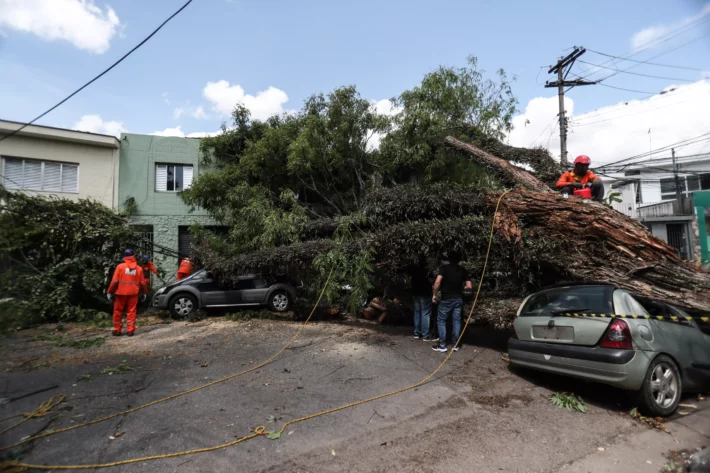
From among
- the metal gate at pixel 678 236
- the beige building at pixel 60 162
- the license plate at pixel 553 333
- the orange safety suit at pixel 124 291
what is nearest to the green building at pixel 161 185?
the beige building at pixel 60 162

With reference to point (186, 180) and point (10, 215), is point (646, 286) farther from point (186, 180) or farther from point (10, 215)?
point (186, 180)

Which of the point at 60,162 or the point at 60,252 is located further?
the point at 60,162

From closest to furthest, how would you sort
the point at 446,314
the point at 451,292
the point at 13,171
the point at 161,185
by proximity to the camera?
the point at 451,292
the point at 446,314
the point at 13,171
the point at 161,185

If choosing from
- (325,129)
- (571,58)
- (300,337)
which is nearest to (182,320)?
(300,337)

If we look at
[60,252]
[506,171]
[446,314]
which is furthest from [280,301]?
[506,171]

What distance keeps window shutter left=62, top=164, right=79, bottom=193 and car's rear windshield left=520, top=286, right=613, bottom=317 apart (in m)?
15.7

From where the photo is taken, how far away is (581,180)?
6758 millimetres

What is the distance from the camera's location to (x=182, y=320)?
380 inches

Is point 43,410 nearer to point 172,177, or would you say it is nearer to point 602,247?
point 602,247

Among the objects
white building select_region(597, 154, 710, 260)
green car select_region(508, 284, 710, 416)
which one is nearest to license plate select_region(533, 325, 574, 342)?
green car select_region(508, 284, 710, 416)

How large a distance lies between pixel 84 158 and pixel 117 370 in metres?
11.8

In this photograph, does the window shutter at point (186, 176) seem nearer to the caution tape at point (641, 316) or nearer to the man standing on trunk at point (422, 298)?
the man standing on trunk at point (422, 298)

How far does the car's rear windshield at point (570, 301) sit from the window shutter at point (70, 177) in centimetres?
1572

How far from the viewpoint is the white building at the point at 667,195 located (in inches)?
701
